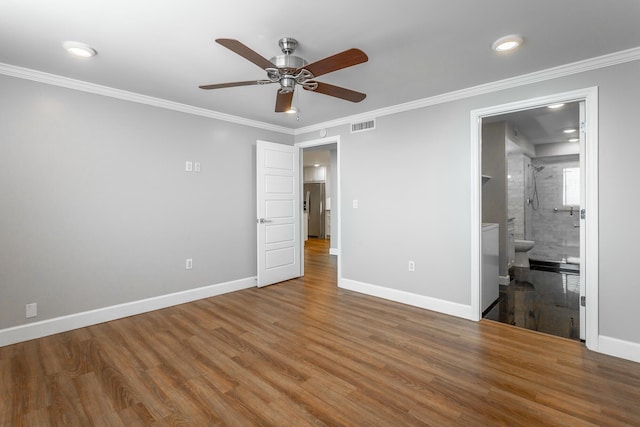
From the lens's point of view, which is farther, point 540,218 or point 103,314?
point 540,218

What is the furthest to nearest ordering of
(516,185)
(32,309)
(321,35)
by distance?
1. (516,185)
2. (32,309)
3. (321,35)

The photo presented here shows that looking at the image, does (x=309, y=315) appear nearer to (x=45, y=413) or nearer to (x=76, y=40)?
(x=45, y=413)

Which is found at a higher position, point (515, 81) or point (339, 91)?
point (515, 81)

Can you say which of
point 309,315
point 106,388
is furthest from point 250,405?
point 309,315

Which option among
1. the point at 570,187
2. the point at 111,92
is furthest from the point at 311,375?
the point at 570,187

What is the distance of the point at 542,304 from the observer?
3676 millimetres

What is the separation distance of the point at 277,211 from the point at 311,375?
2892 mm

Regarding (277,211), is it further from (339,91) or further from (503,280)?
(503,280)

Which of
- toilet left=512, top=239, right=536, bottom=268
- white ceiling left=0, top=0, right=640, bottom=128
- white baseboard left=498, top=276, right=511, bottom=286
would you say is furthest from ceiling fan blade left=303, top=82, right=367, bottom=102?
toilet left=512, top=239, right=536, bottom=268

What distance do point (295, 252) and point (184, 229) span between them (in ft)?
6.05

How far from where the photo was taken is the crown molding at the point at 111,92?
2748 millimetres

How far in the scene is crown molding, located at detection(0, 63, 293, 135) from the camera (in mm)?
2748

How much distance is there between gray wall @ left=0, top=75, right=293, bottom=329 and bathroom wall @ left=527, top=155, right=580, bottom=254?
6.66 meters

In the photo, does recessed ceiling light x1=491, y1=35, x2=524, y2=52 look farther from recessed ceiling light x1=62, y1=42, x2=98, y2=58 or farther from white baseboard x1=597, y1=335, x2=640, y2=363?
recessed ceiling light x1=62, y1=42, x2=98, y2=58
